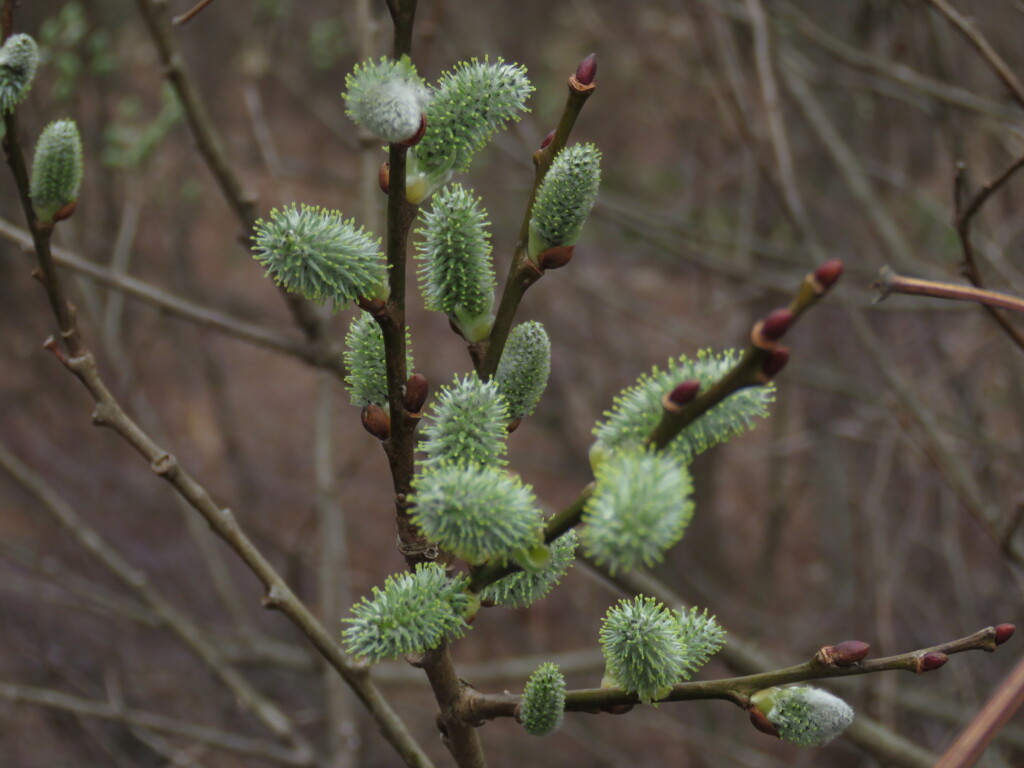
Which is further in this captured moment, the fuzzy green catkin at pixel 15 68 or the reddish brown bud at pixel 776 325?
the fuzzy green catkin at pixel 15 68

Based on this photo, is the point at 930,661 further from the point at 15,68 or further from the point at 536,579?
the point at 15,68

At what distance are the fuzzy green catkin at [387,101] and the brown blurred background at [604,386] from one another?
5.84ft

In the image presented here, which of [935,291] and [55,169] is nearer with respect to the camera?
[935,291]

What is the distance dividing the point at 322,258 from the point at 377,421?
0.75 feet

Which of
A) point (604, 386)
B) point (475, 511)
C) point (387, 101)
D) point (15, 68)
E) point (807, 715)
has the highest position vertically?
point (604, 386)

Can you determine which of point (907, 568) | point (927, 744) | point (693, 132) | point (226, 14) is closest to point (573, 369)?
point (693, 132)

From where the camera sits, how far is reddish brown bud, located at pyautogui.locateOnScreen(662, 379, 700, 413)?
887mm

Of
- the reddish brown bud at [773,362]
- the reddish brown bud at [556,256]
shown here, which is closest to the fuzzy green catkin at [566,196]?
the reddish brown bud at [556,256]

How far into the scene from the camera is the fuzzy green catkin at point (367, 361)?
116 centimetres

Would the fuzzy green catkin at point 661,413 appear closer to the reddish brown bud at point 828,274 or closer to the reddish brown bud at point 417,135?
the reddish brown bud at point 828,274

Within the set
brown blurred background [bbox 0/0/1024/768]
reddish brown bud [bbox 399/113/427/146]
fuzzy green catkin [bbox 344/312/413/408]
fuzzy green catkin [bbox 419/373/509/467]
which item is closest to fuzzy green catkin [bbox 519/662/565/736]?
fuzzy green catkin [bbox 419/373/509/467]

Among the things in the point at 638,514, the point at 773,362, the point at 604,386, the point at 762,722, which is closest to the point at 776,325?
the point at 773,362

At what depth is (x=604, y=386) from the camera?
17.9ft

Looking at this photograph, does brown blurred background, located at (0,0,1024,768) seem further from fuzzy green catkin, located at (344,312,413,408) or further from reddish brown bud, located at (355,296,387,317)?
reddish brown bud, located at (355,296,387,317)
